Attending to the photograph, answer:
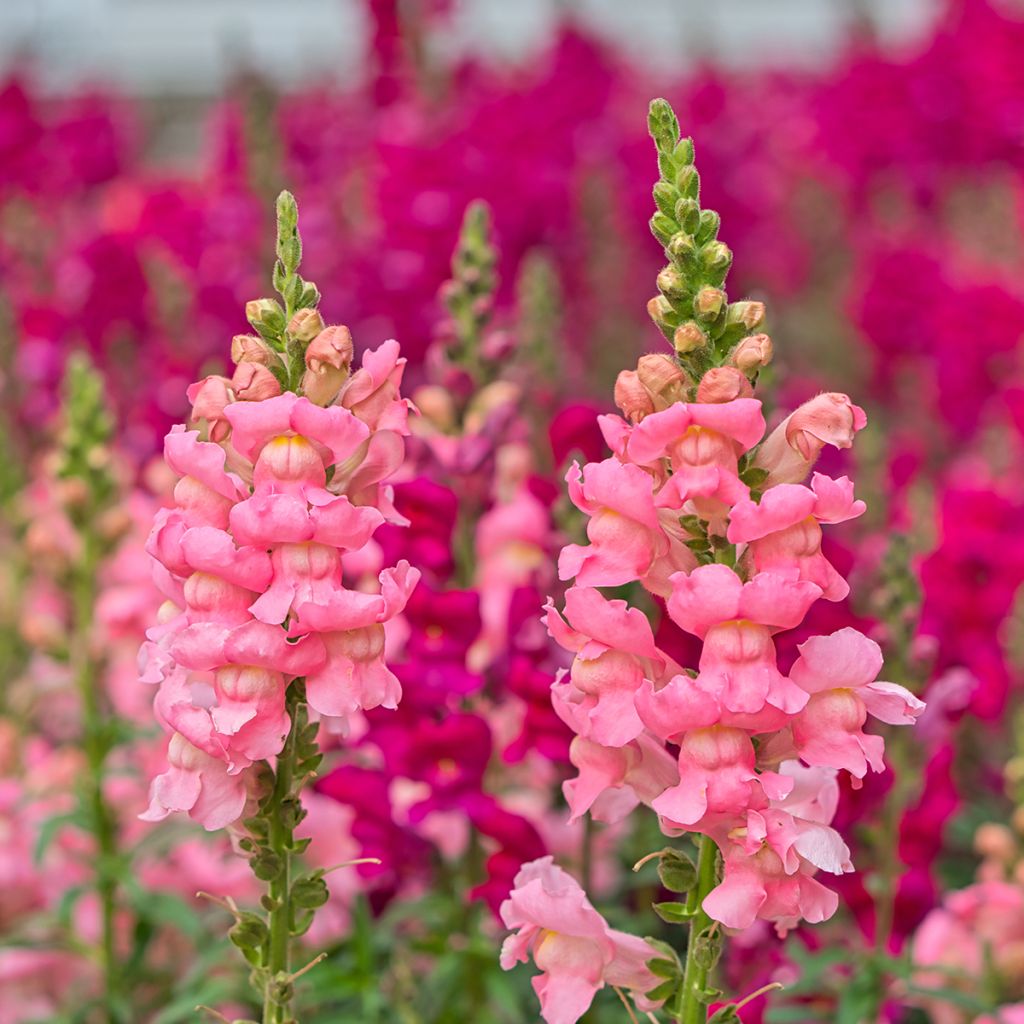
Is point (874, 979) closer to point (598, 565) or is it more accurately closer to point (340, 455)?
point (598, 565)

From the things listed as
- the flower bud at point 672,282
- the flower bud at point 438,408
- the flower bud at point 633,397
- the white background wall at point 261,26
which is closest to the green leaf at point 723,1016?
the flower bud at point 633,397

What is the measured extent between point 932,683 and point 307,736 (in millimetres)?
1130

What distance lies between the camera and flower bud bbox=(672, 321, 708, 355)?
1.33 metres

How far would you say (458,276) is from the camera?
230cm

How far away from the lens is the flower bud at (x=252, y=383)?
1.37 meters

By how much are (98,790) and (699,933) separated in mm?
1315

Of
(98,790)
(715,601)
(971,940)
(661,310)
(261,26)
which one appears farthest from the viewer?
(261,26)

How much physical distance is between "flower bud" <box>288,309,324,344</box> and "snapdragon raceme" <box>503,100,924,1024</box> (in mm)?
278

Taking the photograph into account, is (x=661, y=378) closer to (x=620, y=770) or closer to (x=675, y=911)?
(x=620, y=770)

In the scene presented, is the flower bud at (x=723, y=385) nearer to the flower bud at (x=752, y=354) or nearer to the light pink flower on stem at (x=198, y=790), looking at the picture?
the flower bud at (x=752, y=354)

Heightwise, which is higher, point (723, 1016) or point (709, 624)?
point (709, 624)

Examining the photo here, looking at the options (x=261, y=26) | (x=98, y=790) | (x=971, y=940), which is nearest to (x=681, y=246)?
(x=971, y=940)

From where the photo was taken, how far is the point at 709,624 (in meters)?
1.28

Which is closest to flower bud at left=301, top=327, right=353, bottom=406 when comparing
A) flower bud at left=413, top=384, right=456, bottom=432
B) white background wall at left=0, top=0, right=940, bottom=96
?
flower bud at left=413, top=384, right=456, bottom=432
